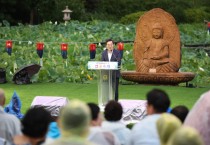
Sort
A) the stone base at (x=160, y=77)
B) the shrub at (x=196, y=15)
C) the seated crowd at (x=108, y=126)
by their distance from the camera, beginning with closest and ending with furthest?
the seated crowd at (x=108, y=126)
the stone base at (x=160, y=77)
the shrub at (x=196, y=15)

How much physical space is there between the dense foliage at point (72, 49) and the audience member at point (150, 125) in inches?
506

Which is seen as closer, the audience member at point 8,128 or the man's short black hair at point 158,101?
the man's short black hair at point 158,101

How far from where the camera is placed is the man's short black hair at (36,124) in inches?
244

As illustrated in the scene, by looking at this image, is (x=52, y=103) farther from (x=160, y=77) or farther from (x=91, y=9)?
(x=91, y=9)

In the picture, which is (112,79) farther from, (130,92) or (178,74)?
(178,74)

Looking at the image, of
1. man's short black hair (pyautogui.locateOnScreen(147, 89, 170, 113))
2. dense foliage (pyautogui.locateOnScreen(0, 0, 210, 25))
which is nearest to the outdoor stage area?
man's short black hair (pyautogui.locateOnScreen(147, 89, 170, 113))

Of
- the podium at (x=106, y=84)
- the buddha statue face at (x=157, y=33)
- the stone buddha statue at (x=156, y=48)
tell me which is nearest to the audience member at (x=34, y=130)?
the podium at (x=106, y=84)

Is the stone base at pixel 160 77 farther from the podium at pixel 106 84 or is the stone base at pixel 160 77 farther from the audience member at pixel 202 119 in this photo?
the audience member at pixel 202 119

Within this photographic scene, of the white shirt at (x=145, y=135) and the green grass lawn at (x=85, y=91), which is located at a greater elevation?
the white shirt at (x=145, y=135)

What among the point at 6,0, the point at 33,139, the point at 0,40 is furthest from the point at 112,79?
the point at 6,0

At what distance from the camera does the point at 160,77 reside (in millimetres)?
18750

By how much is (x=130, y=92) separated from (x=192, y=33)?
14811 millimetres

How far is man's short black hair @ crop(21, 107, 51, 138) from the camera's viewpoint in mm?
6207

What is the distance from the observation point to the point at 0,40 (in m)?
28.1
